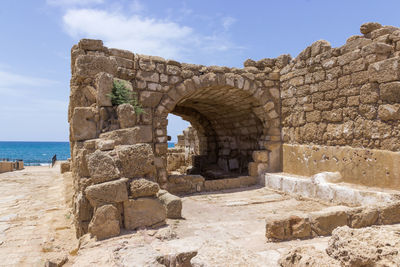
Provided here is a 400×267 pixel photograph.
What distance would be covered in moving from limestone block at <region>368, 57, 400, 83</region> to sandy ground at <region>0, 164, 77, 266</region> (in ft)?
19.2

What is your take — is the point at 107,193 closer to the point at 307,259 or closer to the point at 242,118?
the point at 307,259

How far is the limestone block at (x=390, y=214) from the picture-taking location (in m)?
3.63

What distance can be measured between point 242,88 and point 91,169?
5.14 m

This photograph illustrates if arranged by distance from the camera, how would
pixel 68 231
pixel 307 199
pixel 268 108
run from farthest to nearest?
pixel 268 108 < pixel 307 199 < pixel 68 231

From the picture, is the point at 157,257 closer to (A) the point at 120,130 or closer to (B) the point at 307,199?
(A) the point at 120,130

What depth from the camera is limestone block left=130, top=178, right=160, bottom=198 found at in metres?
3.46

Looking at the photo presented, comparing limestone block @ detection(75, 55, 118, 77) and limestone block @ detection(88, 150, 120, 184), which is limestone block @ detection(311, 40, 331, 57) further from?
limestone block @ detection(88, 150, 120, 184)

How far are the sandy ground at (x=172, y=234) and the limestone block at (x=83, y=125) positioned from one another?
1654 millimetres

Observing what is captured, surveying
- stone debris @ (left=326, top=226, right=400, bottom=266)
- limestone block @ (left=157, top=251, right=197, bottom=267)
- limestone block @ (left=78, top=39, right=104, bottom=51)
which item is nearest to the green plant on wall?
limestone block @ (left=78, top=39, right=104, bottom=51)

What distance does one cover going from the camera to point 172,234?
128 inches

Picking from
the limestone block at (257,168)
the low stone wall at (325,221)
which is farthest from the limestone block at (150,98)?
the low stone wall at (325,221)

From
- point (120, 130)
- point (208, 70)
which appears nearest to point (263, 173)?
point (208, 70)

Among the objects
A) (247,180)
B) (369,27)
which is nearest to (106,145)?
(247,180)

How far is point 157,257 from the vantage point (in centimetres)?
246
